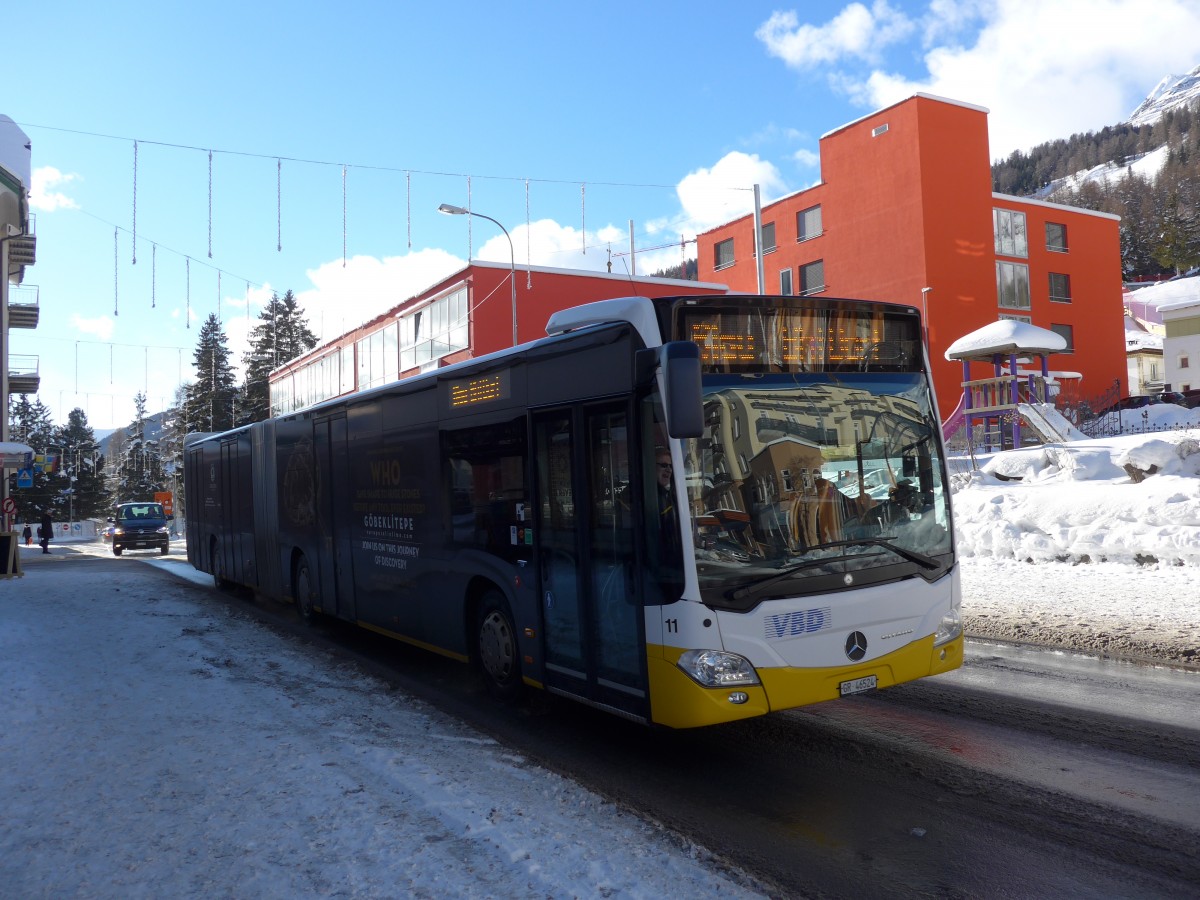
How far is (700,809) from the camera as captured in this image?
210 inches

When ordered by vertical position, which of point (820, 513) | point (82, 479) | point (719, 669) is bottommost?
point (719, 669)

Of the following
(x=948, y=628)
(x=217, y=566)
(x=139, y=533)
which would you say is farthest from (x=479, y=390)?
(x=139, y=533)

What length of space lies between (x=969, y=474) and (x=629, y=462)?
15952 millimetres

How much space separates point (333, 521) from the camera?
11461 millimetres

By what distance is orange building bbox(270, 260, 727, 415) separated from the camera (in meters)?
36.0

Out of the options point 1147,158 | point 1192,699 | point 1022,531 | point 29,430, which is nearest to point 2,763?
point 1192,699

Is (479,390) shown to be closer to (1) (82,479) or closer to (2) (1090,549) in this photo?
(2) (1090,549)

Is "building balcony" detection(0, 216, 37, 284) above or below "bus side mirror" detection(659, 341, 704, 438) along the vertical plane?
above

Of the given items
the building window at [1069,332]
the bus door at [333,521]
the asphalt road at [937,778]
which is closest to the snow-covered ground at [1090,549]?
Answer: the asphalt road at [937,778]

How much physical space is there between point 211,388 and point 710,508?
3137 inches

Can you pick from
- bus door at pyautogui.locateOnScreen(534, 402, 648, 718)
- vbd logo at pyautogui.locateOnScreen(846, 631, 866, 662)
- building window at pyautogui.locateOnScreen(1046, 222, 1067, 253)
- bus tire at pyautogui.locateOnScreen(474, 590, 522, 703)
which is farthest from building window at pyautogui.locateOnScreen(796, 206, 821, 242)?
vbd logo at pyautogui.locateOnScreen(846, 631, 866, 662)

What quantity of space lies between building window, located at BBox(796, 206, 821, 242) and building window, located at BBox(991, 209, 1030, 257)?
312 inches

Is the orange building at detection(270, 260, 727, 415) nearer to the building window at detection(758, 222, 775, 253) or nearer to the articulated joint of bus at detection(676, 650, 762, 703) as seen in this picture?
the building window at detection(758, 222, 775, 253)

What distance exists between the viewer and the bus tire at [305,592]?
1253cm
